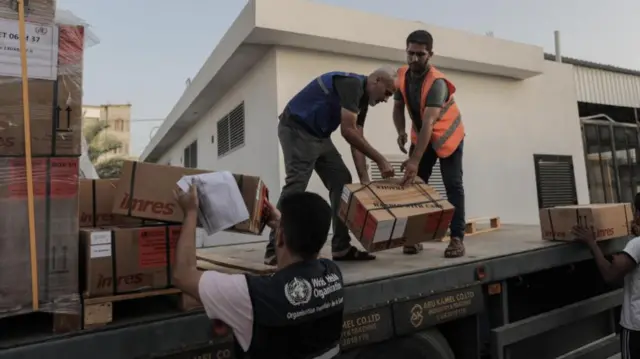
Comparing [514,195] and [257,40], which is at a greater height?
[257,40]

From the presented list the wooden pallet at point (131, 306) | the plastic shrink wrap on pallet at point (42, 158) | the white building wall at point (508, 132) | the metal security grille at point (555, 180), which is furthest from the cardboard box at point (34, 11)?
the metal security grille at point (555, 180)

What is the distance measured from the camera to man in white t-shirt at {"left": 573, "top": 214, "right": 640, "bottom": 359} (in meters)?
3.11

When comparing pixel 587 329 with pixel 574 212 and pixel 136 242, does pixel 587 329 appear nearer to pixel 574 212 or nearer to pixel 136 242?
pixel 574 212

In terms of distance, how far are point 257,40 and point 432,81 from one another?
3213 millimetres

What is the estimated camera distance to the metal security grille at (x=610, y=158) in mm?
10258

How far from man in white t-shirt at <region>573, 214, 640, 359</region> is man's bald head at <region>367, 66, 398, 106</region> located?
6.46 feet

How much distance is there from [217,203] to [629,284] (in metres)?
3.03

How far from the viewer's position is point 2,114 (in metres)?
1.58

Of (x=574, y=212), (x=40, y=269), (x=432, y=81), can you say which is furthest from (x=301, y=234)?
(x=574, y=212)

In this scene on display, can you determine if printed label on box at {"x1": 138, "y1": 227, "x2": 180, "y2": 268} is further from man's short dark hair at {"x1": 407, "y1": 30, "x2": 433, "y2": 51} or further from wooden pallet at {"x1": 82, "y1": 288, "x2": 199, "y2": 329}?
man's short dark hair at {"x1": 407, "y1": 30, "x2": 433, "y2": 51}

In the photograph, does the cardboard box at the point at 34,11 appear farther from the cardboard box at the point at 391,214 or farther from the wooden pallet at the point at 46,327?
the cardboard box at the point at 391,214

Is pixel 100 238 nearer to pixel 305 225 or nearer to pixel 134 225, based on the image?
pixel 134 225

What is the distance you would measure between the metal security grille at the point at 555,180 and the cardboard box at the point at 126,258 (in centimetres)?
844

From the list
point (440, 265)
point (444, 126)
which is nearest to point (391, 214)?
point (440, 265)
